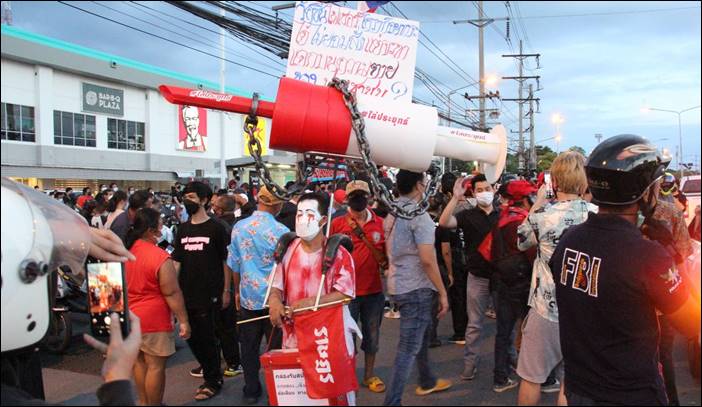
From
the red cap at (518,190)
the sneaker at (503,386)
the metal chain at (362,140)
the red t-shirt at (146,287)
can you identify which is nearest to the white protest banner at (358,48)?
the metal chain at (362,140)

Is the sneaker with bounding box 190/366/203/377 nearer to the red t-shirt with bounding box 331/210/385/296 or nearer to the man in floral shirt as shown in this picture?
the man in floral shirt

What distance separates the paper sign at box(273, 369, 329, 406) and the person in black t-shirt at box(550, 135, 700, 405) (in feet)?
4.98

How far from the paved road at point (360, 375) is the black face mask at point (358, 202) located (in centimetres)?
165

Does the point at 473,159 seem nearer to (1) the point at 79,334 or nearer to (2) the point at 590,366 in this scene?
(2) the point at 590,366

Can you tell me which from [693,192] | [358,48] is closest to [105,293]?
[358,48]

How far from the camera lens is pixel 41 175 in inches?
818

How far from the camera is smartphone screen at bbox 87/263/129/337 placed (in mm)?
1859

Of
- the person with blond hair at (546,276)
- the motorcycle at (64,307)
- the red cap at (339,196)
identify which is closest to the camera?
the person with blond hair at (546,276)

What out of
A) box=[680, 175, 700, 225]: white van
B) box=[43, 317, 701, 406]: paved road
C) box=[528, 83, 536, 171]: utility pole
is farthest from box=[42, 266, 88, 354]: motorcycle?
box=[528, 83, 536, 171]: utility pole

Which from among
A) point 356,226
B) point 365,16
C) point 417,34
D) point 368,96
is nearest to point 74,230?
point 368,96

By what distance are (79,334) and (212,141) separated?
2752cm

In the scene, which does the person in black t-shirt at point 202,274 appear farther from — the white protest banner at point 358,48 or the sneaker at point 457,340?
the sneaker at point 457,340

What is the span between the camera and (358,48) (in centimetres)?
221

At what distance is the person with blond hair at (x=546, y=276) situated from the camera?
Result: 10.3ft
